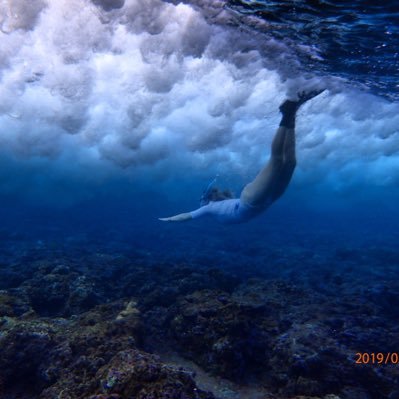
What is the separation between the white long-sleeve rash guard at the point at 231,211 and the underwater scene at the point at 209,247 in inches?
2.3

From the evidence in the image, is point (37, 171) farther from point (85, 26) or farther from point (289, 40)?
point (289, 40)

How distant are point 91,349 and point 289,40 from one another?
9644 millimetres

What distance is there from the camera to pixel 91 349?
501 centimetres

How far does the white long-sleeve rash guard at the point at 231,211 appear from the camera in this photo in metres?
7.40

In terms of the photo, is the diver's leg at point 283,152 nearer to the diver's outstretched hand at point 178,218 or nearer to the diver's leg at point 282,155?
the diver's leg at point 282,155

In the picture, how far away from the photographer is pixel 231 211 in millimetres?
7977

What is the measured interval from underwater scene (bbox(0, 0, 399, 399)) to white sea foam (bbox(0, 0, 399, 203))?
0.10 metres

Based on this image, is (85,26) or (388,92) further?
(388,92)

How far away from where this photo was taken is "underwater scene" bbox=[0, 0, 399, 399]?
4973mm

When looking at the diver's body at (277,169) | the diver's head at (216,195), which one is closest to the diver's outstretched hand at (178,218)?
the diver's head at (216,195)

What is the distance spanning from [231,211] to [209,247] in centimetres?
1497

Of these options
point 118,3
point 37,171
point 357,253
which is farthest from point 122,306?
point 37,171

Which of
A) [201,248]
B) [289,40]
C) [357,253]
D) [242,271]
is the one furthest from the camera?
[201,248]
